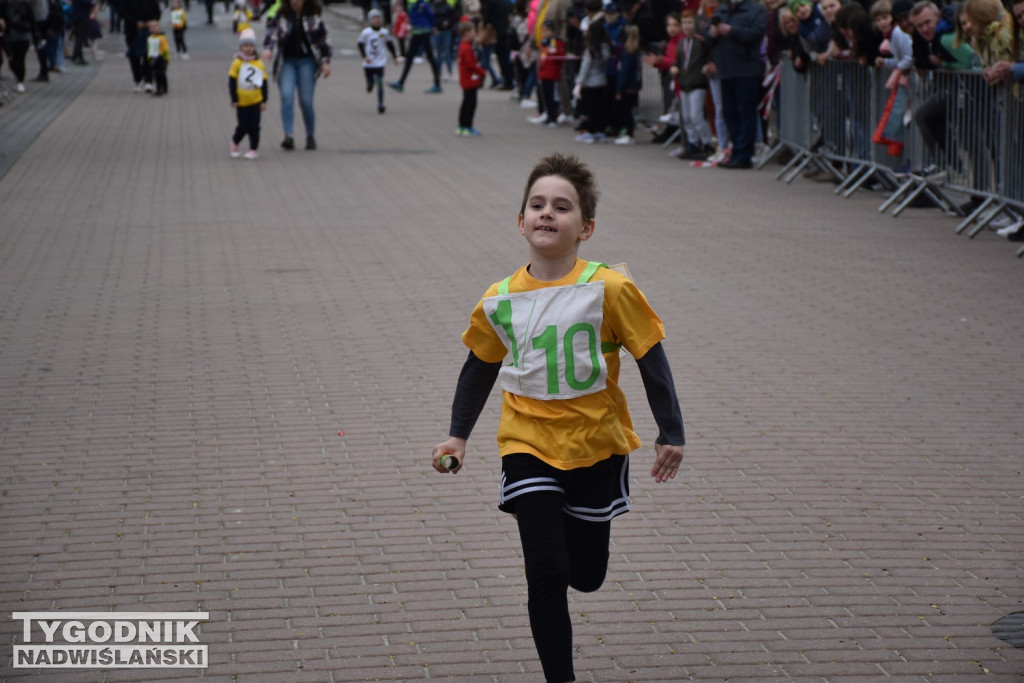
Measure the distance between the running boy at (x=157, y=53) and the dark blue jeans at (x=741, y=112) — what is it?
1309cm

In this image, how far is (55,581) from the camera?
4.78 meters

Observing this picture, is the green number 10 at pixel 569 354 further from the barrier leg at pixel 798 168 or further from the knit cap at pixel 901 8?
the barrier leg at pixel 798 168

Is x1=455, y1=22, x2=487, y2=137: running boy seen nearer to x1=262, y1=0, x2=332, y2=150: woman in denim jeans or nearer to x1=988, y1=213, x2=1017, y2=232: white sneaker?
x1=262, y1=0, x2=332, y2=150: woman in denim jeans

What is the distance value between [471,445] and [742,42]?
1124cm

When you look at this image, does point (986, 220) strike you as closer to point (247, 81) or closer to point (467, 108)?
point (247, 81)

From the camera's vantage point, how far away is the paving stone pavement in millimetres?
4379

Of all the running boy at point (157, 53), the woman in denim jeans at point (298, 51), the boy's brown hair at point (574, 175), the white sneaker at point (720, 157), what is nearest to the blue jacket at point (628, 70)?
the white sneaker at point (720, 157)

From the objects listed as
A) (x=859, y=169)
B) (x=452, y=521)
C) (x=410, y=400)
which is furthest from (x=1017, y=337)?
(x=859, y=169)

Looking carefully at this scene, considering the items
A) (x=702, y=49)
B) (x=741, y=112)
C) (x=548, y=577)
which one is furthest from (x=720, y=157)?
(x=548, y=577)

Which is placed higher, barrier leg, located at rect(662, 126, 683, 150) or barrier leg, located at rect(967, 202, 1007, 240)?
barrier leg, located at rect(967, 202, 1007, 240)

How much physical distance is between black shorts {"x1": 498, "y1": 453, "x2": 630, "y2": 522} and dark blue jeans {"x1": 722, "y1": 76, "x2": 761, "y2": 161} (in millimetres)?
13445

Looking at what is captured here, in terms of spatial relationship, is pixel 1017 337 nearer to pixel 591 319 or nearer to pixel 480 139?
pixel 591 319

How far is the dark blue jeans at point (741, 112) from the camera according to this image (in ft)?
54.5

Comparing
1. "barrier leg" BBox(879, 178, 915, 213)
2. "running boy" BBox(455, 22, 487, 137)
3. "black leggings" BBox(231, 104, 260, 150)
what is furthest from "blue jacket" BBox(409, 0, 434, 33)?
"barrier leg" BBox(879, 178, 915, 213)
